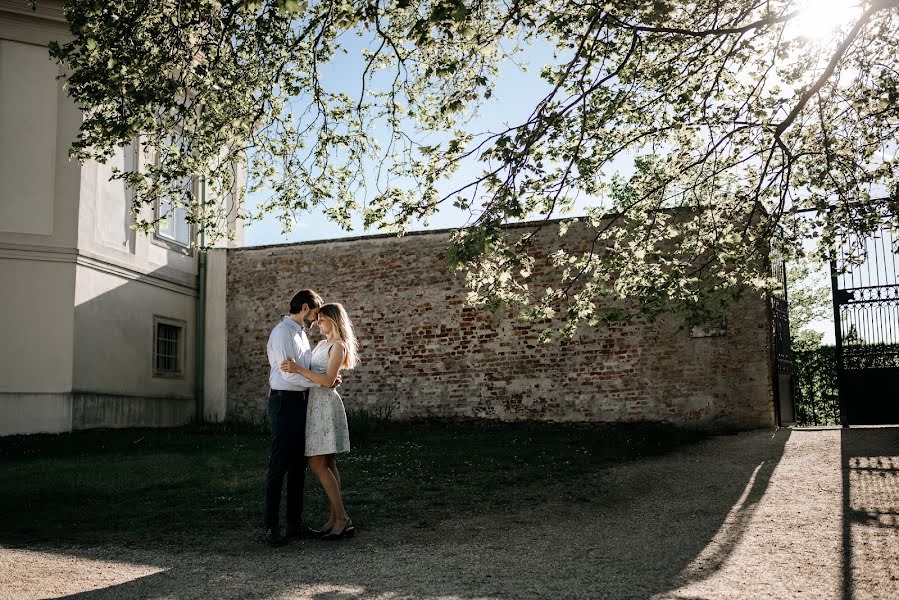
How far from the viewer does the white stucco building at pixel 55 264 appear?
42.1ft

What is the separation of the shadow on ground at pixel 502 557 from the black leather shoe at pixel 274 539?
0.26 ft

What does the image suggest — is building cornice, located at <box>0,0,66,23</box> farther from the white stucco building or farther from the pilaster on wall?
the pilaster on wall

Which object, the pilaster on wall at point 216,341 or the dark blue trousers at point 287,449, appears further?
the pilaster on wall at point 216,341

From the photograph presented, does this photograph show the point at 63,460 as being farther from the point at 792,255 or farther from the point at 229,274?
the point at 792,255

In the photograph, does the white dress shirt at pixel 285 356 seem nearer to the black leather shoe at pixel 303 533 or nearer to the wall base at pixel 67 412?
A: the black leather shoe at pixel 303 533

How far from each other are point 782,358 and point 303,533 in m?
10.1

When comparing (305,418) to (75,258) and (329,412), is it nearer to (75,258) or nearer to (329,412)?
(329,412)

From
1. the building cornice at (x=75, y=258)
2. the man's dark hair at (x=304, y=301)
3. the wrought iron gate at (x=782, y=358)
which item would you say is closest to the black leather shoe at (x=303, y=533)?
the man's dark hair at (x=304, y=301)

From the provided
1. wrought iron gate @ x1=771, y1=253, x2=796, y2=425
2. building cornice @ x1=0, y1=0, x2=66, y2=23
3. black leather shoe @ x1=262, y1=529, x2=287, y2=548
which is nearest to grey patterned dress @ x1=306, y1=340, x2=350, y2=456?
black leather shoe @ x1=262, y1=529, x2=287, y2=548

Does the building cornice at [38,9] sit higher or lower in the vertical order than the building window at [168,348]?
higher

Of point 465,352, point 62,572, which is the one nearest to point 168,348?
point 465,352

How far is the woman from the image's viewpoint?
5.79m

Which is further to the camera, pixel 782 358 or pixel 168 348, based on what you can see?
pixel 168 348

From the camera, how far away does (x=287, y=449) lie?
577 centimetres
